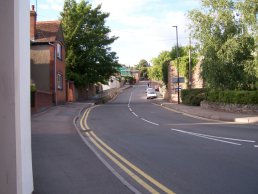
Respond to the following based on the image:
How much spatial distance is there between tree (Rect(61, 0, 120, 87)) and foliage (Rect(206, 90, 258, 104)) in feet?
75.6

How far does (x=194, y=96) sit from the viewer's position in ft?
149

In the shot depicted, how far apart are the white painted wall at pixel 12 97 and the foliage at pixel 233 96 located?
25.8 metres

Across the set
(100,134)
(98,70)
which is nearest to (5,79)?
(100,134)

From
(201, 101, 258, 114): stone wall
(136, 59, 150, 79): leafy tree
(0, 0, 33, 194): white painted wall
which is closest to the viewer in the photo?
(0, 0, 33, 194): white painted wall

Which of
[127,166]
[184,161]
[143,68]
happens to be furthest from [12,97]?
[143,68]

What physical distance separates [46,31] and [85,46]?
1474 cm

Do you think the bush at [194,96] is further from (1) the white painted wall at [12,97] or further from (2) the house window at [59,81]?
(1) the white painted wall at [12,97]

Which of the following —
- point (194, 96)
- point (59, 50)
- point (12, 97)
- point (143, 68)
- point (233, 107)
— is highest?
point (143, 68)

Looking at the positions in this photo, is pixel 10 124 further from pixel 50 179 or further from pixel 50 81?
pixel 50 81

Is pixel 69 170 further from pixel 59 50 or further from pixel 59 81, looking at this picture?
pixel 59 50

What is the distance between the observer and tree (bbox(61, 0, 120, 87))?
189 feet

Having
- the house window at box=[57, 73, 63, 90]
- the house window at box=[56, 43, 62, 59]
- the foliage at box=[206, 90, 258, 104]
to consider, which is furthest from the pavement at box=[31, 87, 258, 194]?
the house window at box=[56, 43, 62, 59]

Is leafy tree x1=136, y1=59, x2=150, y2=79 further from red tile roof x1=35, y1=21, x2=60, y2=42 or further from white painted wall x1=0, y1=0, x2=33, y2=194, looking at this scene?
white painted wall x1=0, y1=0, x2=33, y2=194

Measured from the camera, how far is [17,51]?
6.23 m
